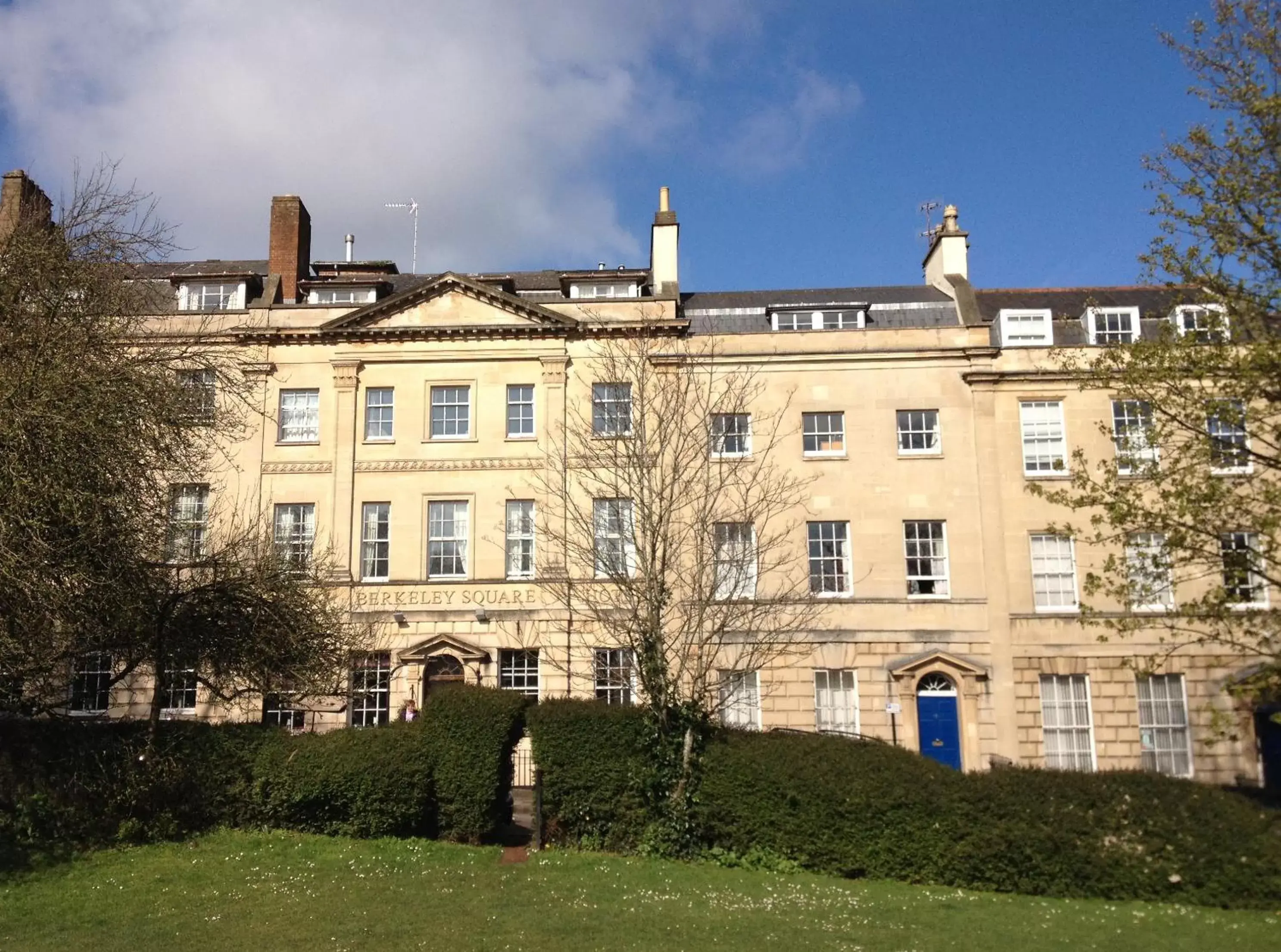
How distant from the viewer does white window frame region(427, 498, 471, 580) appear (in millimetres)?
28219

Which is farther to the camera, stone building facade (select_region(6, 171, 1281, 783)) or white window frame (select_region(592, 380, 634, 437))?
white window frame (select_region(592, 380, 634, 437))

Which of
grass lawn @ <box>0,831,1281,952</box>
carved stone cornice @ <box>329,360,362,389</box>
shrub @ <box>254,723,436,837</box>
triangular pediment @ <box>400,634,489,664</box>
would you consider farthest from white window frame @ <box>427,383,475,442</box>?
grass lawn @ <box>0,831,1281,952</box>

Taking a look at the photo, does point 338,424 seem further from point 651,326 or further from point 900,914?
point 900,914

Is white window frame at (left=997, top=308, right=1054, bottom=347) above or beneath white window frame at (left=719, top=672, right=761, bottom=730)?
above

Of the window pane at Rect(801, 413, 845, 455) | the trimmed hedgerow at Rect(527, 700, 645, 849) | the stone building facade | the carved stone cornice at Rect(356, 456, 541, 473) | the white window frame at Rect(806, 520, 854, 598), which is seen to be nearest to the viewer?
the trimmed hedgerow at Rect(527, 700, 645, 849)

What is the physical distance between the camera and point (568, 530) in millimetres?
27797

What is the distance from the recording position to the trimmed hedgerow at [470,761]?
55.3 ft

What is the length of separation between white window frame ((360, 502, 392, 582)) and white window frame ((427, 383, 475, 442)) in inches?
96.8

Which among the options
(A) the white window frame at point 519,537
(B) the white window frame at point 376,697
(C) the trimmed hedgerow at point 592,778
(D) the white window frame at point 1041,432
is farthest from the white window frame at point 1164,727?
(B) the white window frame at point 376,697

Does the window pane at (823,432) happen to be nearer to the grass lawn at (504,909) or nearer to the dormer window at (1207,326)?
the dormer window at (1207,326)

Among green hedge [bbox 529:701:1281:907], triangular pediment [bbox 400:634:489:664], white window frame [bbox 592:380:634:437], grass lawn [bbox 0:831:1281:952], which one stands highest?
white window frame [bbox 592:380:634:437]

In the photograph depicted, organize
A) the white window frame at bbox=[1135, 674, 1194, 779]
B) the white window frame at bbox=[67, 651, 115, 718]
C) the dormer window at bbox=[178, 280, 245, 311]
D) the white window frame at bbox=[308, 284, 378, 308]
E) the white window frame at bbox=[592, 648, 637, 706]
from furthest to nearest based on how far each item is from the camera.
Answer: the white window frame at bbox=[308, 284, 378, 308], the dormer window at bbox=[178, 280, 245, 311], the white window frame at bbox=[1135, 674, 1194, 779], the white window frame at bbox=[592, 648, 637, 706], the white window frame at bbox=[67, 651, 115, 718]

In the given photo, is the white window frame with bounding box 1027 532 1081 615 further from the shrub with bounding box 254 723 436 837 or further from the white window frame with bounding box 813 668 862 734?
the shrub with bounding box 254 723 436 837

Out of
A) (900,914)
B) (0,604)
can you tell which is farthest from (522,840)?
(0,604)
